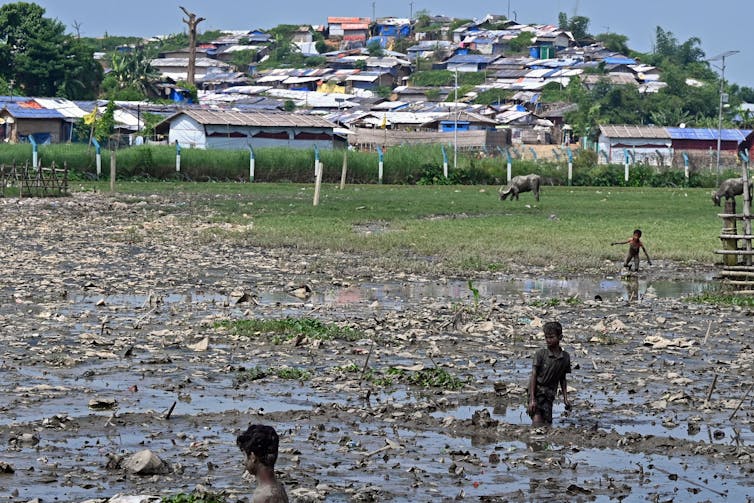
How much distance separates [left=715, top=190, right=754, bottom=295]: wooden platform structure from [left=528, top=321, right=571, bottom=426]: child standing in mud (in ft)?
40.5

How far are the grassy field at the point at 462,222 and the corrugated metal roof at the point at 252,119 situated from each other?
24315mm

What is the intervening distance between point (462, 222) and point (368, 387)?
2530cm

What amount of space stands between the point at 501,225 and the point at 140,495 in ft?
96.1

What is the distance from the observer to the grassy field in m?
31.3

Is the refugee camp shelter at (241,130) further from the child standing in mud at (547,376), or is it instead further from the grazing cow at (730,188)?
the child standing in mud at (547,376)

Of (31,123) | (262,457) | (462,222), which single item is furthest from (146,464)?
(31,123)

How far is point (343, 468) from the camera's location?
461 inches

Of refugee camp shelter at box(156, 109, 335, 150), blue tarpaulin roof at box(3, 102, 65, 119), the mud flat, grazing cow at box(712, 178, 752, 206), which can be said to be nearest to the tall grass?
refugee camp shelter at box(156, 109, 335, 150)

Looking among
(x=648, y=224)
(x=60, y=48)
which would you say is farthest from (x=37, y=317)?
(x=60, y=48)

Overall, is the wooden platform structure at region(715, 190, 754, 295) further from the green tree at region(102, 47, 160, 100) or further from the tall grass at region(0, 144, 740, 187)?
the green tree at region(102, 47, 160, 100)

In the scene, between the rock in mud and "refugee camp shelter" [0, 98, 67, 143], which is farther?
"refugee camp shelter" [0, 98, 67, 143]

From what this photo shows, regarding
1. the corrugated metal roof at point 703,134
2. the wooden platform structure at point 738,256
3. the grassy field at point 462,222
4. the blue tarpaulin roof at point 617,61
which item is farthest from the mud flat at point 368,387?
the blue tarpaulin roof at point 617,61

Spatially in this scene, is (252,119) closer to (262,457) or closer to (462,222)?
(462,222)

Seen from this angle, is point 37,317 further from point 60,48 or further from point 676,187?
point 60,48
